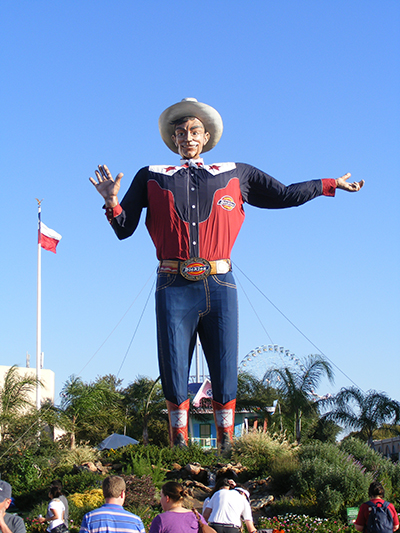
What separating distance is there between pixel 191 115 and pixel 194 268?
294 centimetres

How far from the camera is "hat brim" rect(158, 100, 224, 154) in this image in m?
11.0

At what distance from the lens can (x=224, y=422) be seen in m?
10.4

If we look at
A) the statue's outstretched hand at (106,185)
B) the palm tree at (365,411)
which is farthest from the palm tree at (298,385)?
the statue's outstretched hand at (106,185)

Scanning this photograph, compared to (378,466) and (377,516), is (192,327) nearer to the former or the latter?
(378,466)

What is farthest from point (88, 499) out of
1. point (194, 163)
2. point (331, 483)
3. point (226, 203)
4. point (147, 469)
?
point (194, 163)

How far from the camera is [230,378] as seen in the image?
10.4 m

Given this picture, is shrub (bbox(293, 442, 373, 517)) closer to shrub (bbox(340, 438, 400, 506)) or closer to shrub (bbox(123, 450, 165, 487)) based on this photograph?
shrub (bbox(340, 438, 400, 506))

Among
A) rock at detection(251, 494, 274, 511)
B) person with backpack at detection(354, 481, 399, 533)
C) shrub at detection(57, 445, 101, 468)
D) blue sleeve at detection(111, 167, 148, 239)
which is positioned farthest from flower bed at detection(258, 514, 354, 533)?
blue sleeve at detection(111, 167, 148, 239)

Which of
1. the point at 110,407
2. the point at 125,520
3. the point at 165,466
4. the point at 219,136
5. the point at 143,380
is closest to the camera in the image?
the point at 125,520

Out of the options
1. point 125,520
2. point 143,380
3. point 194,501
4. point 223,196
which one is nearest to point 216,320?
point 223,196

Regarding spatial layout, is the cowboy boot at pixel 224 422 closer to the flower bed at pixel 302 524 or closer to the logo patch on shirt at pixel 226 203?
the flower bed at pixel 302 524

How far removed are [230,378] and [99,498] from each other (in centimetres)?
289

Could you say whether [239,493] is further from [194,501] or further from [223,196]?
[223,196]

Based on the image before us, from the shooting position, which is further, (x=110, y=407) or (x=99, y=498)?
(x=110, y=407)
